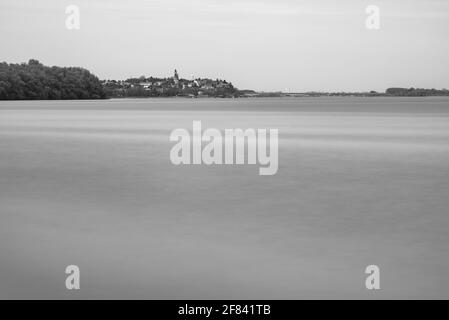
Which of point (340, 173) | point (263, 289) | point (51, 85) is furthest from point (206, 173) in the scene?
point (51, 85)

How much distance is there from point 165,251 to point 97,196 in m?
4.85

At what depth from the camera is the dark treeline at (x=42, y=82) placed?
120 metres

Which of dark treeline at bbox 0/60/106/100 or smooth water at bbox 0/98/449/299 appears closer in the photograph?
smooth water at bbox 0/98/449/299

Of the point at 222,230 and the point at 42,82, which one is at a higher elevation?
the point at 42,82

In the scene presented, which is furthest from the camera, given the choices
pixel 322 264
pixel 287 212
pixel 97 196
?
pixel 97 196

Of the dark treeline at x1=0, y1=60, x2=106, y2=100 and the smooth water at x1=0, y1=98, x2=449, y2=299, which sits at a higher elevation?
the dark treeline at x1=0, y1=60, x2=106, y2=100

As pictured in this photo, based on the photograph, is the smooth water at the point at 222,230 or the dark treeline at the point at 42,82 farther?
the dark treeline at the point at 42,82

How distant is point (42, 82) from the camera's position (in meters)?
127

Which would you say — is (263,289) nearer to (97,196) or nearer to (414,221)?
(414,221)

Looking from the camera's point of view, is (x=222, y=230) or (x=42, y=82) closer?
(x=222, y=230)

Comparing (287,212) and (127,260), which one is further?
(287,212)

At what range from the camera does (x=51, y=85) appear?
130750mm

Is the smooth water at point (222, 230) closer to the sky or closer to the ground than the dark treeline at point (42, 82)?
closer to the ground

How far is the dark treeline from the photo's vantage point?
11956 centimetres
